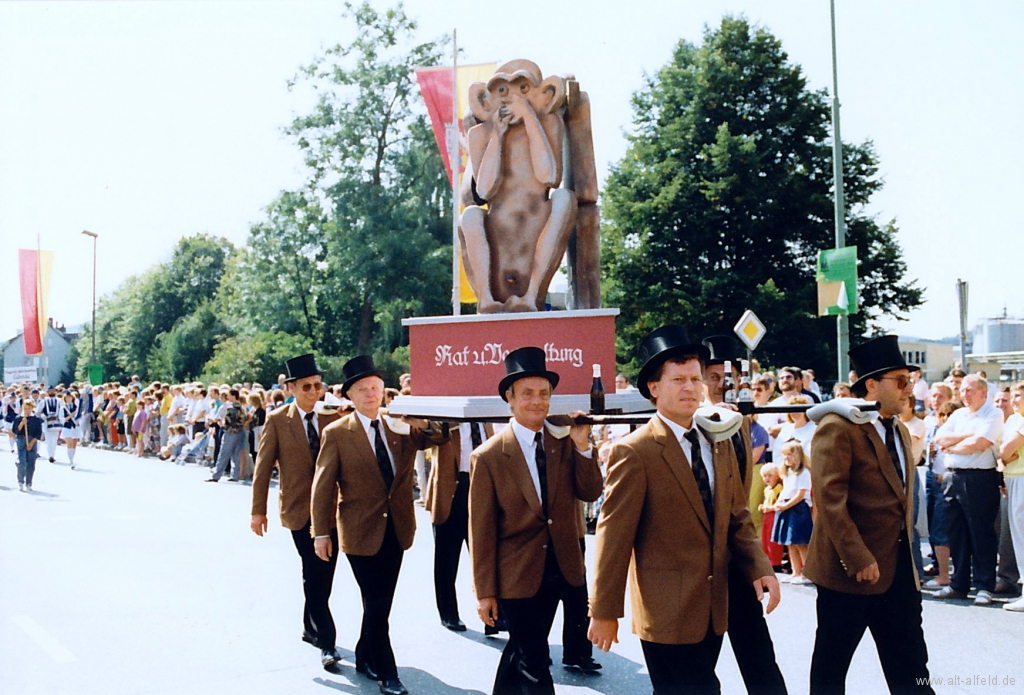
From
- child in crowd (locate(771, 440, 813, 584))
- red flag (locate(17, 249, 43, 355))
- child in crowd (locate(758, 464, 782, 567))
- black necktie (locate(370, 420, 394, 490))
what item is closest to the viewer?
black necktie (locate(370, 420, 394, 490))

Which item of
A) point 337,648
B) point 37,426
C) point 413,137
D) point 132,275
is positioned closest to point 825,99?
point 413,137

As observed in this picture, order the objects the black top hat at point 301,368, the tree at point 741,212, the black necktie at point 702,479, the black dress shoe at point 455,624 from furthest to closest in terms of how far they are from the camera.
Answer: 1. the tree at point 741,212
2. the black dress shoe at point 455,624
3. the black top hat at point 301,368
4. the black necktie at point 702,479

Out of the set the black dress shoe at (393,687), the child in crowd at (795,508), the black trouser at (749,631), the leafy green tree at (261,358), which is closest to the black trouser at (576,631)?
the black dress shoe at (393,687)

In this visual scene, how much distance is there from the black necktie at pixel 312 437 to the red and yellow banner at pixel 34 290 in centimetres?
1871

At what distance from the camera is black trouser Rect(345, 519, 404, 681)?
5484mm

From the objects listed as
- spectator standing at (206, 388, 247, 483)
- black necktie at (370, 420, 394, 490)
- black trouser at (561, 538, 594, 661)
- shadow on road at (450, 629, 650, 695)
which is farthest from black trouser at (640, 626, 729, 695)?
spectator standing at (206, 388, 247, 483)

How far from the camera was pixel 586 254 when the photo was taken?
23.4 ft

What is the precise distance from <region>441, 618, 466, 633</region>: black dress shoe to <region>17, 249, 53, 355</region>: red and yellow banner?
19212 millimetres

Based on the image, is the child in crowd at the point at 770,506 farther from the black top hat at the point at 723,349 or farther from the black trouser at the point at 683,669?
the black trouser at the point at 683,669

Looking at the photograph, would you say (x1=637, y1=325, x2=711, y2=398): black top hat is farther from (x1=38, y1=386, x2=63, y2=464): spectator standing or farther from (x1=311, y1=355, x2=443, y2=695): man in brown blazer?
(x1=38, y1=386, x2=63, y2=464): spectator standing

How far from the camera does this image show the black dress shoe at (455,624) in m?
6.91

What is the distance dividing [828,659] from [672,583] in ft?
3.55

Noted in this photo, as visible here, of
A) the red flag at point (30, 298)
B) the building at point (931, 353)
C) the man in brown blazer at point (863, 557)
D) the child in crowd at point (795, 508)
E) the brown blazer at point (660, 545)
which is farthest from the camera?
the building at point (931, 353)

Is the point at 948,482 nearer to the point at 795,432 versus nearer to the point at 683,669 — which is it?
the point at 795,432
